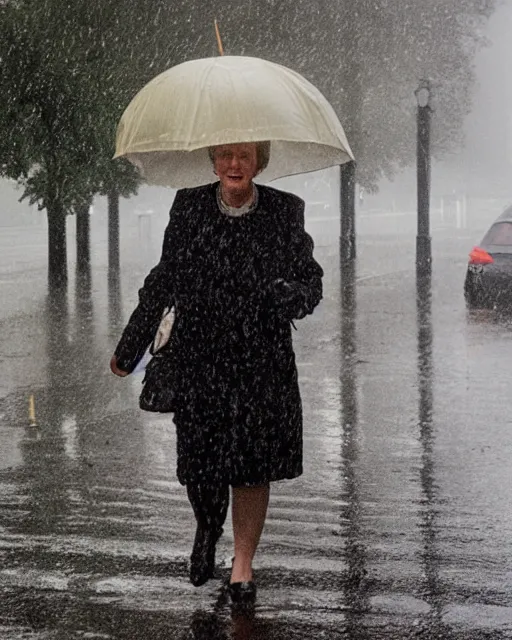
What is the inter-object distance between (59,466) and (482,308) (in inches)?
396

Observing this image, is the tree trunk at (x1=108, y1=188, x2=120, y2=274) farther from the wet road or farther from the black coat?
the black coat

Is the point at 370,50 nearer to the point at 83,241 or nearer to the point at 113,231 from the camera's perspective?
the point at 113,231

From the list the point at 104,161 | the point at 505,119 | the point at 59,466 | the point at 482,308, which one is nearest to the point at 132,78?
the point at 104,161

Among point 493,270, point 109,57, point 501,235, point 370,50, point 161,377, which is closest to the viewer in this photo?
point 161,377

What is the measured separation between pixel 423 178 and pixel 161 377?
18582mm

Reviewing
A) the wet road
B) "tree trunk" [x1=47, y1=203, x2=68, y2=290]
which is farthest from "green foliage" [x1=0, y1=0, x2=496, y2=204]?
the wet road

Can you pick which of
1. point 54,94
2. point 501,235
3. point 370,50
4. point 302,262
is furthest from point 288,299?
point 370,50

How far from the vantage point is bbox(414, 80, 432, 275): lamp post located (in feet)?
72.4

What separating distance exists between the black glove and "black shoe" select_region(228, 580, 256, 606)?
101 centimetres

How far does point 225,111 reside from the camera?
4.64 meters

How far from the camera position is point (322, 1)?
70.7 ft

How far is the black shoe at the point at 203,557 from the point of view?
482cm

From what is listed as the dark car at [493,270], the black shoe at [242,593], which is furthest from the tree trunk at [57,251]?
the black shoe at [242,593]

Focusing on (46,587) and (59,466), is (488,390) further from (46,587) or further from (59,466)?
(46,587)
